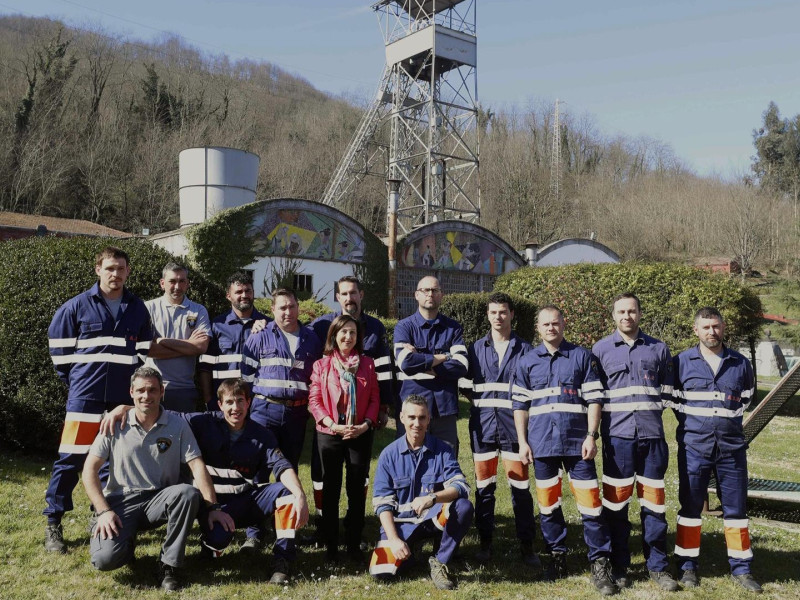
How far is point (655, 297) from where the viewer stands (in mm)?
16297

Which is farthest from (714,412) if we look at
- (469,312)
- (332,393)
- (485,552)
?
(469,312)

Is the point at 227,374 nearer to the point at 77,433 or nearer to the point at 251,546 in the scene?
the point at 77,433

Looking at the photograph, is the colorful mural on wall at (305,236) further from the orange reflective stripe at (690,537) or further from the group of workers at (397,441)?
the orange reflective stripe at (690,537)

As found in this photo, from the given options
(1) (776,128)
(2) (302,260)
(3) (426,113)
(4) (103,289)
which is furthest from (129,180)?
(1) (776,128)

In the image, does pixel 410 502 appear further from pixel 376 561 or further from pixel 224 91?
pixel 224 91

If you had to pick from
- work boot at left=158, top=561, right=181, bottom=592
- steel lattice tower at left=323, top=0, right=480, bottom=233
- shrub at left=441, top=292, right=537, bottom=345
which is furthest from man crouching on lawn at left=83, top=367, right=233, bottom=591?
steel lattice tower at left=323, top=0, right=480, bottom=233

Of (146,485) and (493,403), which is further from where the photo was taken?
(493,403)

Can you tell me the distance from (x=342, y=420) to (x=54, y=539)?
2241 mm

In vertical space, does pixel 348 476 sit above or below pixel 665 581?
above

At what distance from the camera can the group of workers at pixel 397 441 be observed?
4.23m

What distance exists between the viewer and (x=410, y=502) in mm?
4414

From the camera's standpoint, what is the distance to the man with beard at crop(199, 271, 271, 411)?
527 cm

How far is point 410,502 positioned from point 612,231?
4334cm

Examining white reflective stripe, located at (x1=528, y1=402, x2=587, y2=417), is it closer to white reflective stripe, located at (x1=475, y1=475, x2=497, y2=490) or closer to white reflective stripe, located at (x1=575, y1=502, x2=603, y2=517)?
white reflective stripe, located at (x1=575, y1=502, x2=603, y2=517)
